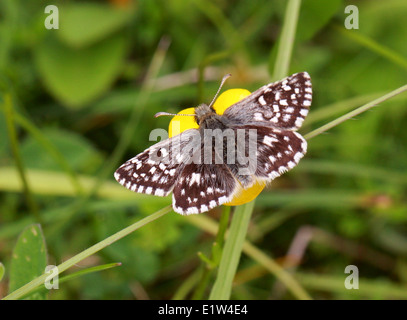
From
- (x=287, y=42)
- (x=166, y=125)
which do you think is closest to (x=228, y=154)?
(x=287, y=42)

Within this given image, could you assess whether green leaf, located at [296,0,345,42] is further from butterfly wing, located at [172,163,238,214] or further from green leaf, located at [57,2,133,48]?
green leaf, located at [57,2,133,48]

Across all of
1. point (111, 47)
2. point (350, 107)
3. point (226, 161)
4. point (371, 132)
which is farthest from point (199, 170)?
point (111, 47)

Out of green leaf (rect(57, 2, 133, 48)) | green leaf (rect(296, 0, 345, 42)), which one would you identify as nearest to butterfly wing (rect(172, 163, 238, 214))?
green leaf (rect(296, 0, 345, 42))

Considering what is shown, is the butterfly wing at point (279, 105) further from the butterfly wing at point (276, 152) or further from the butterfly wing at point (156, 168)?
the butterfly wing at point (156, 168)

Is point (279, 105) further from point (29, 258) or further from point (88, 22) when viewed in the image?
point (88, 22)

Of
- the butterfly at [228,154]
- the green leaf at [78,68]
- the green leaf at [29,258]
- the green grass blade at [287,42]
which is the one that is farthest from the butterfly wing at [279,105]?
the green leaf at [78,68]

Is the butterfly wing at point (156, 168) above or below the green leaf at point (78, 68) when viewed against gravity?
below
